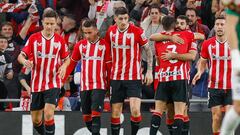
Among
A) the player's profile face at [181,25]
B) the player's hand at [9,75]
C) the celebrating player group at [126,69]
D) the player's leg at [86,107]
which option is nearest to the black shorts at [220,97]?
the celebrating player group at [126,69]

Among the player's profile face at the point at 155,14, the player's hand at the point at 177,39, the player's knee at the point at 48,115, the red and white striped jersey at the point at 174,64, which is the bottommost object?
→ the player's knee at the point at 48,115

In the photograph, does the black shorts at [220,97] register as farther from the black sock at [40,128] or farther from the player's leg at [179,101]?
the black sock at [40,128]

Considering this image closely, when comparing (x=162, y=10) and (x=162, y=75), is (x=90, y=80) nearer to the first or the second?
(x=162, y=75)

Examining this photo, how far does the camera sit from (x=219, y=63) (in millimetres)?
15273

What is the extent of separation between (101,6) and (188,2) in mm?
1706

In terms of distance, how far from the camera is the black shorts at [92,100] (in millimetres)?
15430

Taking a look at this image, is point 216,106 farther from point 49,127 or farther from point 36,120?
point 36,120

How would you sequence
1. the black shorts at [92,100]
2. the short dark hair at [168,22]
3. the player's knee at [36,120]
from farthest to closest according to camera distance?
the player's knee at [36,120]
the black shorts at [92,100]
the short dark hair at [168,22]

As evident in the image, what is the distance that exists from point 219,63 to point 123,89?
65.3 inches

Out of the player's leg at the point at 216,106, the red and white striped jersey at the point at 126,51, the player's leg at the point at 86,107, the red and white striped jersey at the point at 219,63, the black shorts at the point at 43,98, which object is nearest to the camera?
the player's leg at the point at 216,106

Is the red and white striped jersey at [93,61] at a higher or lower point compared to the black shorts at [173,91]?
higher

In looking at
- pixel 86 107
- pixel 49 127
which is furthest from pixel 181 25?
pixel 49 127

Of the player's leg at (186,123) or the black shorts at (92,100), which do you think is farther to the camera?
the black shorts at (92,100)

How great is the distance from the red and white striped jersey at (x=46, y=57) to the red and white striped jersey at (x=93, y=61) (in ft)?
1.10
